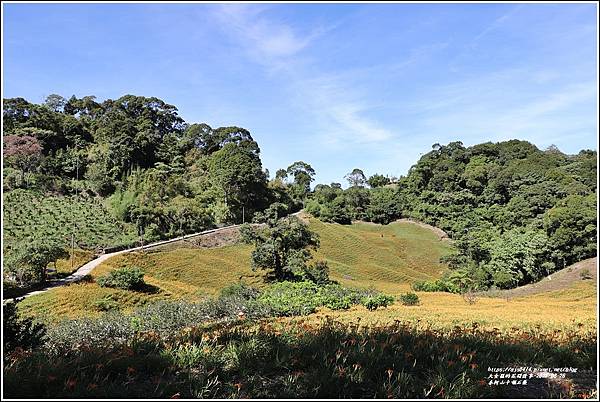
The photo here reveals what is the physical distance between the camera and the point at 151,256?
29484 mm

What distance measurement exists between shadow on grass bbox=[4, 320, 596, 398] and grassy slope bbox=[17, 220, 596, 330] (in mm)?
3621

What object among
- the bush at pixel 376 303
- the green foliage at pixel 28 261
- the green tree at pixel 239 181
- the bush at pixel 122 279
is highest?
the green tree at pixel 239 181

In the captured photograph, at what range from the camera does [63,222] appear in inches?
1235

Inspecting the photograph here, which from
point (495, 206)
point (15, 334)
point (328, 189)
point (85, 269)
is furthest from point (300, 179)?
point (15, 334)

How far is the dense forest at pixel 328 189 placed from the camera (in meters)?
35.8

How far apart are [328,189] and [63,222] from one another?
3255cm

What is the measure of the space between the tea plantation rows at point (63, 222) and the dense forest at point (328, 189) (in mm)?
610

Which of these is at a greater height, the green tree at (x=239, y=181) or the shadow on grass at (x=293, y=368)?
the green tree at (x=239, y=181)

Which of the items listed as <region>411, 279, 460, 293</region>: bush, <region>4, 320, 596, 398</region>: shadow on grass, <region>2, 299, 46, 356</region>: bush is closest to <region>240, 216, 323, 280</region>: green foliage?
<region>411, 279, 460, 293</region>: bush

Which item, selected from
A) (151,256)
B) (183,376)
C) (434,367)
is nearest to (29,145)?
(183,376)

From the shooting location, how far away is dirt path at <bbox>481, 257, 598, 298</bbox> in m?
28.1

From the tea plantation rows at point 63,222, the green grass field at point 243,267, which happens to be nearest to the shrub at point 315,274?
the green grass field at point 243,267

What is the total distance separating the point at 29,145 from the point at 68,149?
136 ft

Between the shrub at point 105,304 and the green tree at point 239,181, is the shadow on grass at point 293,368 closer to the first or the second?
the shrub at point 105,304
